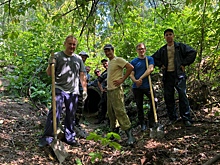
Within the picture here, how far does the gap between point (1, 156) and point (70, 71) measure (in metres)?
1.73

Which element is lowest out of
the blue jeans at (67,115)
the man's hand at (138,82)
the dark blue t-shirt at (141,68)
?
the blue jeans at (67,115)

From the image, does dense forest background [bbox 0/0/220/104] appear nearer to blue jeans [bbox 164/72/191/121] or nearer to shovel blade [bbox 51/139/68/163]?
blue jeans [bbox 164/72/191/121]

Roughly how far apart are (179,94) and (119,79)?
1.19m

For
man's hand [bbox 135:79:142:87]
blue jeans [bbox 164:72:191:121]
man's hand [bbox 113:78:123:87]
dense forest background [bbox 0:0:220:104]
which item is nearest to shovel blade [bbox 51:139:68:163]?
man's hand [bbox 113:78:123:87]

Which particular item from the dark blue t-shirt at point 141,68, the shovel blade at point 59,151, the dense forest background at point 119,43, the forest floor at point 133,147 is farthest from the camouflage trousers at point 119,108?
the dense forest background at point 119,43

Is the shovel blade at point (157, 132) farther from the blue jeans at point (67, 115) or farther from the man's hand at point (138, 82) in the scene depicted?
the blue jeans at point (67, 115)

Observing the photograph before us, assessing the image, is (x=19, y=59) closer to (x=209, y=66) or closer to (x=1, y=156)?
(x=1, y=156)

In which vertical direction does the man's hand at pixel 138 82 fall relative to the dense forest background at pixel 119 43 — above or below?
below

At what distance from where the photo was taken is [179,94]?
180 inches

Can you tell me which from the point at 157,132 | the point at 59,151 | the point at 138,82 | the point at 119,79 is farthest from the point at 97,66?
the point at 59,151

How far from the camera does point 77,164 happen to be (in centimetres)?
359

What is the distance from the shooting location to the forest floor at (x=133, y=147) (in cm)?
346

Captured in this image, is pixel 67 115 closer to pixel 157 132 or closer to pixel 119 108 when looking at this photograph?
pixel 119 108

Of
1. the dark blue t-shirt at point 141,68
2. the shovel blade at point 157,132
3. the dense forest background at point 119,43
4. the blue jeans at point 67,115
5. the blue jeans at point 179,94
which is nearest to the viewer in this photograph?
the blue jeans at point 67,115
